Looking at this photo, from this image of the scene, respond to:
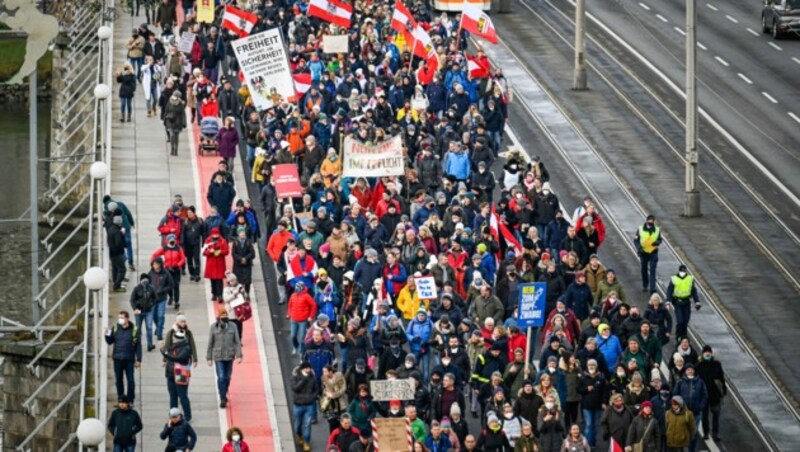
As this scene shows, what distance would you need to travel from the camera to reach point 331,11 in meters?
57.0

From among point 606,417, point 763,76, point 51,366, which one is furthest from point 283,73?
point 763,76

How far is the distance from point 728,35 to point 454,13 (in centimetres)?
847

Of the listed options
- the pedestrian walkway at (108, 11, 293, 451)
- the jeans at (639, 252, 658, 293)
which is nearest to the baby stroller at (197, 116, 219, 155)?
the pedestrian walkway at (108, 11, 293, 451)

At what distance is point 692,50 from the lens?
52062 millimetres

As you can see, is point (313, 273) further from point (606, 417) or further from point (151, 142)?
point (151, 142)

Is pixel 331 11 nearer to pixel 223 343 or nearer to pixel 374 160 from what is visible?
pixel 374 160

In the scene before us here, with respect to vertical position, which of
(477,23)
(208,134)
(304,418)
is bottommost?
(304,418)

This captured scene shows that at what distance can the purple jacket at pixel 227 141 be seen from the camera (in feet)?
161

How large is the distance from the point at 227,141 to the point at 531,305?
1514 centimetres

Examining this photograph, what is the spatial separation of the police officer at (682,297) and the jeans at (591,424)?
4723 mm

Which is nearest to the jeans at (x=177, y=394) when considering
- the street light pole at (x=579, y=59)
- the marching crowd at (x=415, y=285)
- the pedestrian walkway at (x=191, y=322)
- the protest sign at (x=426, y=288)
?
the marching crowd at (x=415, y=285)

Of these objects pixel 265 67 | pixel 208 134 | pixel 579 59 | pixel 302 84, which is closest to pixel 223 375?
pixel 265 67

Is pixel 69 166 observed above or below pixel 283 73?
below

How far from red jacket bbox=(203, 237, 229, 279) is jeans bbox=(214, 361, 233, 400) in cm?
452
